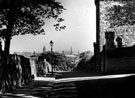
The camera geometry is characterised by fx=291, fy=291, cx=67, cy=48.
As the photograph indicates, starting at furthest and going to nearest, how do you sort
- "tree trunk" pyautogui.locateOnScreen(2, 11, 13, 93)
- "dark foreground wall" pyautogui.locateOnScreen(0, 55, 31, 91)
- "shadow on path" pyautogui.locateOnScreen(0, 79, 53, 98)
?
"dark foreground wall" pyautogui.locateOnScreen(0, 55, 31, 91), "tree trunk" pyautogui.locateOnScreen(2, 11, 13, 93), "shadow on path" pyautogui.locateOnScreen(0, 79, 53, 98)

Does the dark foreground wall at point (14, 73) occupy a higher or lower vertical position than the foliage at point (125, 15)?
lower

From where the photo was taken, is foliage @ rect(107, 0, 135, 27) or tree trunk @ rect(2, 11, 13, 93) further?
foliage @ rect(107, 0, 135, 27)

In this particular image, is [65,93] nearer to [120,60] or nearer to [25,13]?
[25,13]

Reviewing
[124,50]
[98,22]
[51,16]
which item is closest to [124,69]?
[124,50]

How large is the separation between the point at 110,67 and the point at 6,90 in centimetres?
2222

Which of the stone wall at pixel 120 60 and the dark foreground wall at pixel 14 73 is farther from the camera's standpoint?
the stone wall at pixel 120 60

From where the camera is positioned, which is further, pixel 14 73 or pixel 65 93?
pixel 14 73

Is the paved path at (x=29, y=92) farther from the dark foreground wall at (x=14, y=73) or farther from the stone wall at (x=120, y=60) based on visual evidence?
the stone wall at (x=120, y=60)

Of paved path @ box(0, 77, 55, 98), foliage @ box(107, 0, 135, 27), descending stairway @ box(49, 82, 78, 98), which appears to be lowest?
paved path @ box(0, 77, 55, 98)

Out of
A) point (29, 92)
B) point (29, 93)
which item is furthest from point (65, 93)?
point (29, 92)

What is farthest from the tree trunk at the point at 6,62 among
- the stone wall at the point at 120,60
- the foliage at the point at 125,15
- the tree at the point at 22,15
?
the stone wall at the point at 120,60

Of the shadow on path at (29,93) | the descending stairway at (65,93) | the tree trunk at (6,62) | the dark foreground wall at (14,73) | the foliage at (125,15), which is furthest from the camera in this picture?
the foliage at (125,15)

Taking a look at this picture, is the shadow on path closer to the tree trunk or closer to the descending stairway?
the descending stairway

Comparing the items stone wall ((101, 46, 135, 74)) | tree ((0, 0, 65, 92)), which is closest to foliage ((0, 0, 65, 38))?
tree ((0, 0, 65, 92))
